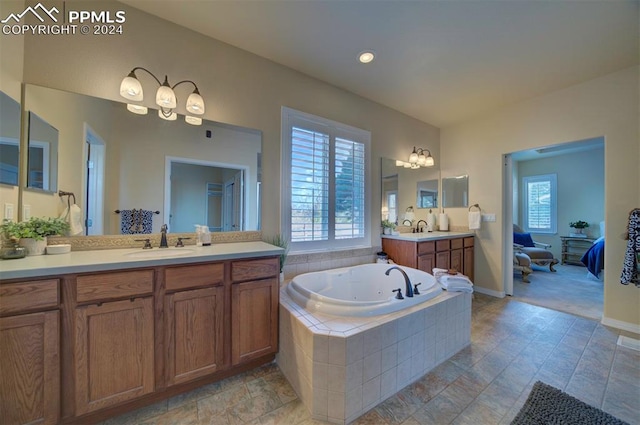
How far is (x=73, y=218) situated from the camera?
5.24 feet

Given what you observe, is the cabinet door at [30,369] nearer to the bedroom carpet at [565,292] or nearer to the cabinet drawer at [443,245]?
the cabinet drawer at [443,245]

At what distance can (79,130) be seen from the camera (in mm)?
1655

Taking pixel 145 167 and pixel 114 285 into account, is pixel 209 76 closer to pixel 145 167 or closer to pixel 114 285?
pixel 145 167

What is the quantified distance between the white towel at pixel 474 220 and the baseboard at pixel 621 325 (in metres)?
1.53

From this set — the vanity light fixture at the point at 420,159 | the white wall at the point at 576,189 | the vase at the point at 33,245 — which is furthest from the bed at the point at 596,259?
→ the vase at the point at 33,245

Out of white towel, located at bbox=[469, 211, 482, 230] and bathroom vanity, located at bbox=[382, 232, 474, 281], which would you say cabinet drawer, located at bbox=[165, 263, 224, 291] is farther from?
white towel, located at bbox=[469, 211, 482, 230]

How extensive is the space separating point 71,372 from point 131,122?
164cm

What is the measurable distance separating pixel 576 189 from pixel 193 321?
25.9 feet

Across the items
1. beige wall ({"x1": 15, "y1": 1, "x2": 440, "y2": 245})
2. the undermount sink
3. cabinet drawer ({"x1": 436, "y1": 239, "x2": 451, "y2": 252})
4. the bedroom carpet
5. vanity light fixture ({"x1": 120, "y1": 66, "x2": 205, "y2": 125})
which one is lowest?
the bedroom carpet

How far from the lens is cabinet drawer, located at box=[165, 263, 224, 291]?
→ 1441 millimetres

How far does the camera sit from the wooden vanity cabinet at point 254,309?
1643mm

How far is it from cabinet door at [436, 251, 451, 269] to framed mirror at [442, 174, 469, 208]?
1039 mm

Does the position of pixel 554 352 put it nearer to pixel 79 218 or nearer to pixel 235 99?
pixel 235 99

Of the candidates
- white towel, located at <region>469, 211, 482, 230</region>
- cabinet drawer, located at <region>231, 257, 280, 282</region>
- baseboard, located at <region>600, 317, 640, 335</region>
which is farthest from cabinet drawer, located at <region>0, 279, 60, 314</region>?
baseboard, located at <region>600, 317, 640, 335</region>
